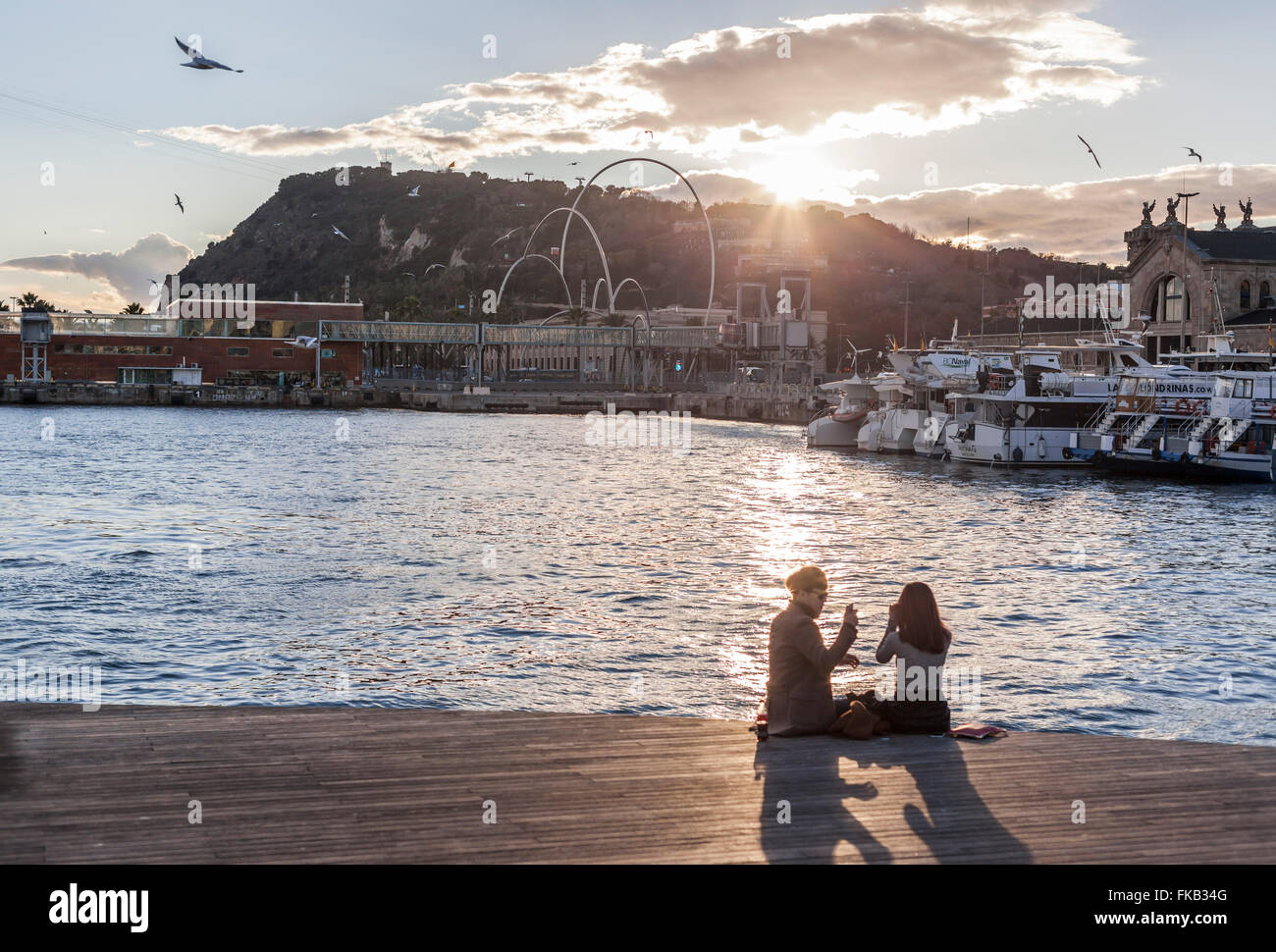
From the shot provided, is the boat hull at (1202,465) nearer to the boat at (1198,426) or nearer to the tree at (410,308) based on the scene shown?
the boat at (1198,426)

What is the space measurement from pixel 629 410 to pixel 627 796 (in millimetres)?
148772

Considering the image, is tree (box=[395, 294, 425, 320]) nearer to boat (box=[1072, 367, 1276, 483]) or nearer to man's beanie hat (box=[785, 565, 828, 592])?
boat (box=[1072, 367, 1276, 483])

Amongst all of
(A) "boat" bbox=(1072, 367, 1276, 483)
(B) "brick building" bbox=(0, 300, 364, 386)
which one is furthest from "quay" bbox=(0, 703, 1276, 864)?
(B) "brick building" bbox=(0, 300, 364, 386)

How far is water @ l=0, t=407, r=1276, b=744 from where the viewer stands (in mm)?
18953

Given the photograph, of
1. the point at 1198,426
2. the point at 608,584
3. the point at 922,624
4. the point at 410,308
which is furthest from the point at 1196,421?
the point at 410,308

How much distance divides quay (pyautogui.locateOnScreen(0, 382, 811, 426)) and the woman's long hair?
398 feet

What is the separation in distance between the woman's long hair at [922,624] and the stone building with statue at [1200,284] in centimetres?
8500

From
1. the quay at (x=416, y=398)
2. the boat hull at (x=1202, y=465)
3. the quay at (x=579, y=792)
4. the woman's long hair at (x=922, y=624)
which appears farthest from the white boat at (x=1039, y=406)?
the woman's long hair at (x=922, y=624)

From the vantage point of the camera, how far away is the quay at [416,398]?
143 m

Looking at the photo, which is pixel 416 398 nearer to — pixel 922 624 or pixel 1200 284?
pixel 1200 284

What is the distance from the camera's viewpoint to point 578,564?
3291 centimetres
